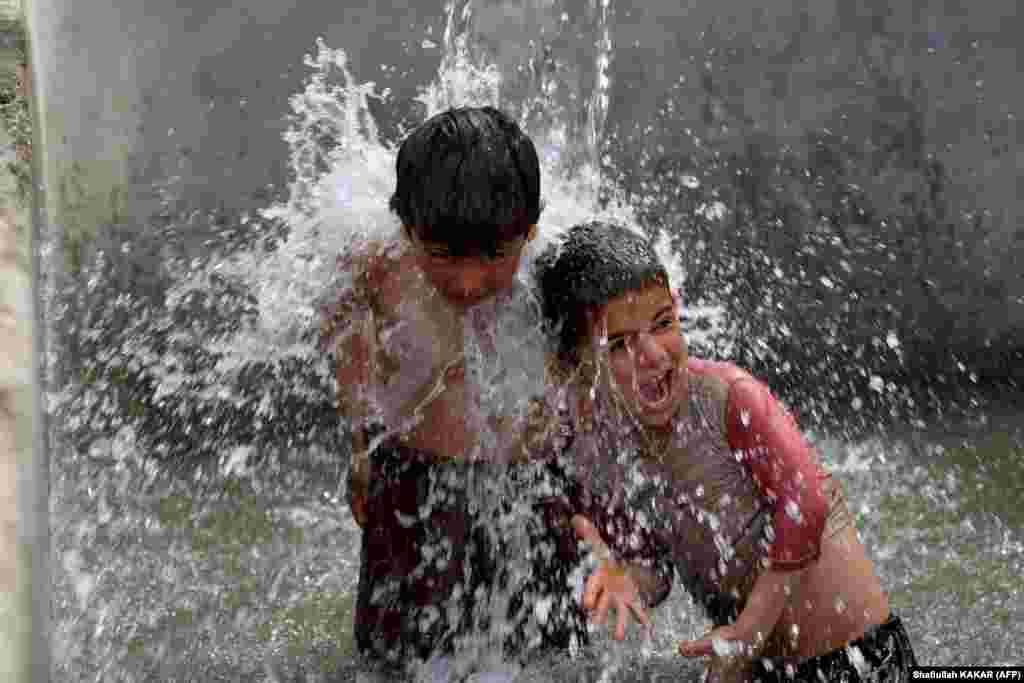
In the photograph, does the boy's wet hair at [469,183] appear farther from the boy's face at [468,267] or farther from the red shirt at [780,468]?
the red shirt at [780,468]

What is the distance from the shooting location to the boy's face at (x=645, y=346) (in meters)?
1.87

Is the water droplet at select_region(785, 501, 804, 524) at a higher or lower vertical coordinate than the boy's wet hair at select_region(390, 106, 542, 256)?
lower

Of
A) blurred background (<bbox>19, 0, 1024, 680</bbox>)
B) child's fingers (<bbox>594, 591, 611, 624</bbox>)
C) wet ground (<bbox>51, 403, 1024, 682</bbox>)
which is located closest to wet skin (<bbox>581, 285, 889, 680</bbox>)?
child's fingers (<bbox>594, 591, 611, 624</bbox>)

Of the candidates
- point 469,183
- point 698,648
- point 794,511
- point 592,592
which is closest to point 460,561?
point 592,592

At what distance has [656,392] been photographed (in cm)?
192

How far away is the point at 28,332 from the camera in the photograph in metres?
1.54

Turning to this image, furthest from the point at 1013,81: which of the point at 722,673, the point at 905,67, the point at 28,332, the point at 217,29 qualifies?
the point at 28,332

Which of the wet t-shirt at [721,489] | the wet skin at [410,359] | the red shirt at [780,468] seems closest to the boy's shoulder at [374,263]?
the wet skin at [410,359]

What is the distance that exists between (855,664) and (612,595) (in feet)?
1.30

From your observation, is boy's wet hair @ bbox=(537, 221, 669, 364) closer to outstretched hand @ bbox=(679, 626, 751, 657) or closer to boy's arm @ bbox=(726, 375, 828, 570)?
boy's arm @ bbox=(726, 375, 828, 570)

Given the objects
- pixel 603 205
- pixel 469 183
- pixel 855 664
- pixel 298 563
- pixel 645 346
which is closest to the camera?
pixel 469 183

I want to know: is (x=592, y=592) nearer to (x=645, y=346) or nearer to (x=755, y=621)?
(x=755, y=621)

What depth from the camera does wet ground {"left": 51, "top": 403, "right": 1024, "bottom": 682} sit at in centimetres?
254

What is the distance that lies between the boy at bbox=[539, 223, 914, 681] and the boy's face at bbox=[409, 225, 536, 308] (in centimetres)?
11
